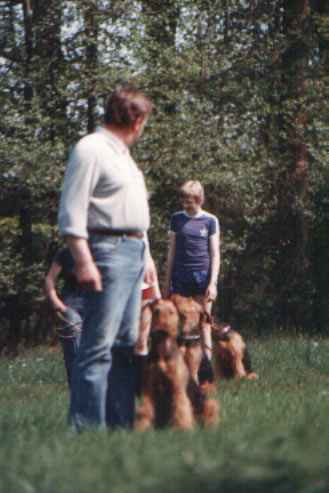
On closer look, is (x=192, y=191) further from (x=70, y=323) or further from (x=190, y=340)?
(x=70, y=323)

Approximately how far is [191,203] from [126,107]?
4296 mm

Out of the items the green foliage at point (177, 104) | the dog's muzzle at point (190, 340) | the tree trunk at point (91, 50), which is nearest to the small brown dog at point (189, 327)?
the dog's muzzle at point (190, 340)

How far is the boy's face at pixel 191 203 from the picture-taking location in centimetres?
1088

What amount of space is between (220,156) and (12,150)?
3.68 m

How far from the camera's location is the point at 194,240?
36.2ft

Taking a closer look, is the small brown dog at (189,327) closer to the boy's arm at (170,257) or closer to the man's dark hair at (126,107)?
the boy's arm at (170,257)

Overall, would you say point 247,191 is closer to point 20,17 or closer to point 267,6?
point 267,6

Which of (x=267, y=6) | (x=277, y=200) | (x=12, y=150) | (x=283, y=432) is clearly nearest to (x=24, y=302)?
(x=12, y=150)

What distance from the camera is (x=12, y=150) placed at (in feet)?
63.0

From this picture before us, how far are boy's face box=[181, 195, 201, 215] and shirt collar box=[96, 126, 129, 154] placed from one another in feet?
13.5

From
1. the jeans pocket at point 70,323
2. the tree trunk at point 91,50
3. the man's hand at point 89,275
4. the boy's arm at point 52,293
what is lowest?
the jeans pocket at point 70,323

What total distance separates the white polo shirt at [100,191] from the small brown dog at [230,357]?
A: 5.32 meters

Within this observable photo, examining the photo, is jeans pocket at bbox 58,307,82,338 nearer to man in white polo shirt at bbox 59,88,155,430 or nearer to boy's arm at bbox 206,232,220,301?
boy's arm at bbox 206,232,220,301

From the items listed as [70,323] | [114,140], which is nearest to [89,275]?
[114,140]
